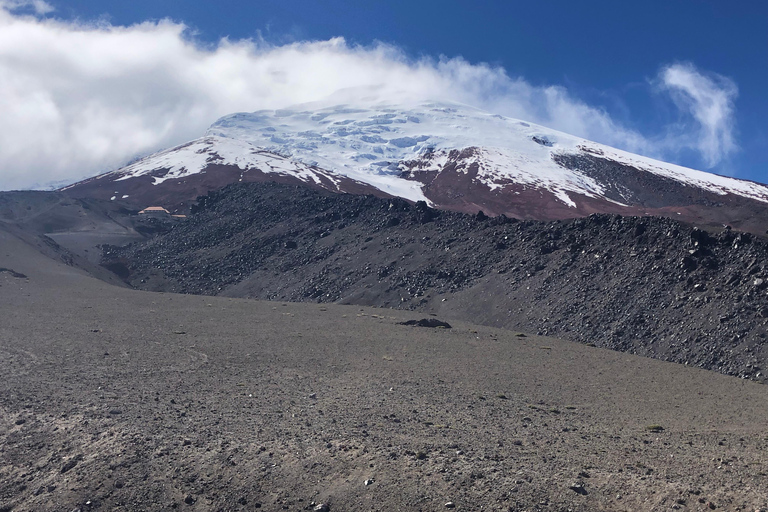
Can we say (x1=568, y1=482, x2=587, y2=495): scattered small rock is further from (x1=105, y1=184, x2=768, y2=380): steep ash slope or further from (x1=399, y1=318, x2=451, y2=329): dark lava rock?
(x1=399, y1=318, x2=451, y2=329): dark lava rock

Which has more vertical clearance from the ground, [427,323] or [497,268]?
[497,268]

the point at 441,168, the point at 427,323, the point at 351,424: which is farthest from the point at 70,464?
the point at 441,168

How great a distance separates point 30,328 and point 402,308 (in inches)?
789

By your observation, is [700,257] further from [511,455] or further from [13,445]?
[13,445]

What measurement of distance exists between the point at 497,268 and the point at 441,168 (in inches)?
3384

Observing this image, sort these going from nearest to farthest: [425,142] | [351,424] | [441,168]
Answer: [351,424] < [441,168] < [425,142]

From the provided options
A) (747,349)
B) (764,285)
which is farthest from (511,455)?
(764,285)

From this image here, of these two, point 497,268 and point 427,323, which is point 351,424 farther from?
point 497,268

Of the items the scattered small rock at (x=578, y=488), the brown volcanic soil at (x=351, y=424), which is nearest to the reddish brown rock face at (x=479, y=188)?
the brown volcanic soil at (x=351, y=424)

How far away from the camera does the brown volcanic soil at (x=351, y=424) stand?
415 inches

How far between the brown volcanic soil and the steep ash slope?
3.82 meters

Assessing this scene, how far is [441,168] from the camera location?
122562 mm

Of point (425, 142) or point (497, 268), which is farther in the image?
point (425, 142)

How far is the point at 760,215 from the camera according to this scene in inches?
3019
